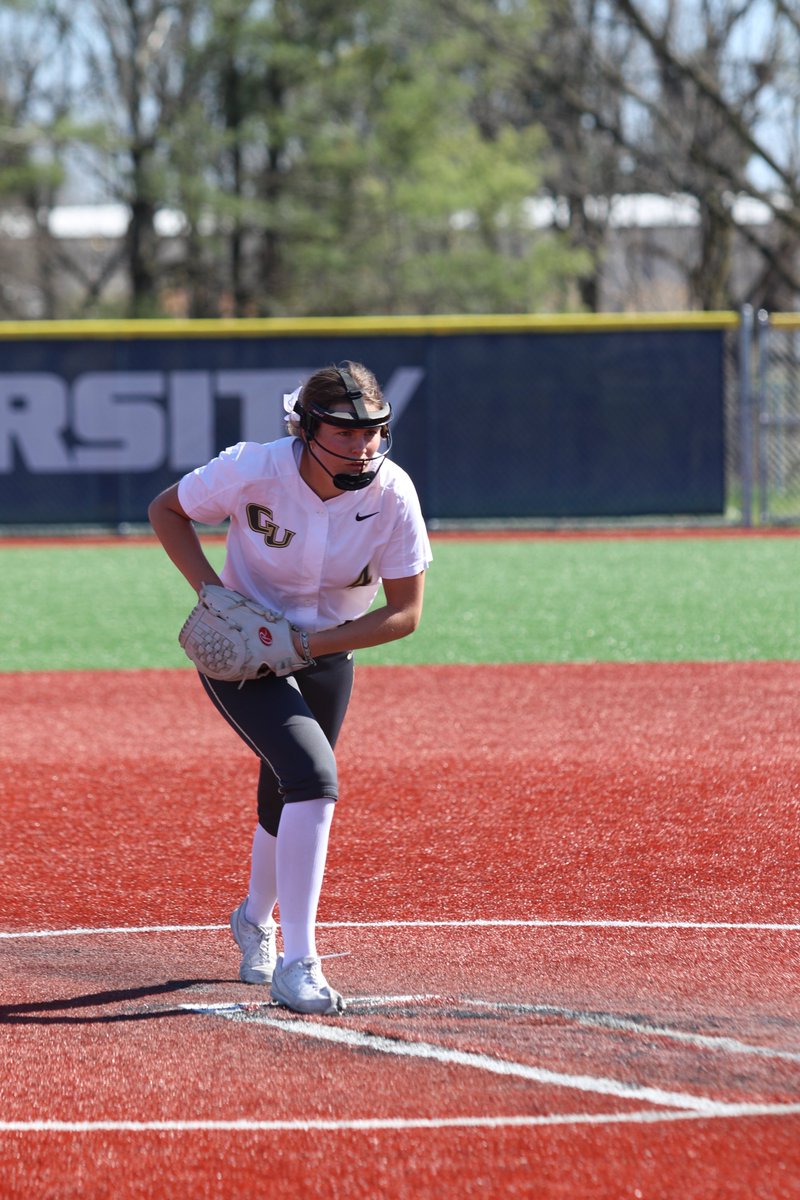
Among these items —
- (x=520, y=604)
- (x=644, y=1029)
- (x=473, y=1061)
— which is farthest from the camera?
(x=520, y=604)

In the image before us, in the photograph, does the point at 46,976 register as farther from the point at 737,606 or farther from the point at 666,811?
the point at 737,606

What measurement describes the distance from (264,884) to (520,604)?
28.5 feet

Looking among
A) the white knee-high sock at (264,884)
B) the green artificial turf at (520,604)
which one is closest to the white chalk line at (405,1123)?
the white knee-high sock at (264,884)

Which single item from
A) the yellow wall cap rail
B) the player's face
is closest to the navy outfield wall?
the yellow wall cap rail

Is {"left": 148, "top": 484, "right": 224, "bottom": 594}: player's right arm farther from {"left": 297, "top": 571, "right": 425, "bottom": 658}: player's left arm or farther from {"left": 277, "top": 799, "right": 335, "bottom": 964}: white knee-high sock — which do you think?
{"left": 277, "top": 799, "right": 335, "bottom": 964}: white knee-high sock

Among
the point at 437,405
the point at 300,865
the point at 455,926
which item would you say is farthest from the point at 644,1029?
the point at 437,405

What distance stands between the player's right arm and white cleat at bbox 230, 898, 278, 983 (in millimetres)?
981

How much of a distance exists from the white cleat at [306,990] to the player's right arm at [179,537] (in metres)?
1.11

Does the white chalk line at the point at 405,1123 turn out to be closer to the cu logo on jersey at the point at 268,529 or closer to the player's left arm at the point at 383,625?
the player's left arm at the point at 383,625

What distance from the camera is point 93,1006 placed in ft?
14.0

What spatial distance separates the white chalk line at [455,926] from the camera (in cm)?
496

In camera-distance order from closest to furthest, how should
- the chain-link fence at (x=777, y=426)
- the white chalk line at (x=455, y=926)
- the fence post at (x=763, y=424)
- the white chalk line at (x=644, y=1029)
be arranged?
the white chalk line at (x=644, y=1029) → the white chalk line at (x=455, y=926) → the fence post at (x=763, y=424) → the chain-link fence at (x=777, y=426)

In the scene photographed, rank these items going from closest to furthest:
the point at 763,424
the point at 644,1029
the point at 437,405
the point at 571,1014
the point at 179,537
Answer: the point at 644,1029, the point at 571,1014, the point at 179,537, the point at 763,424, the point at 437,405

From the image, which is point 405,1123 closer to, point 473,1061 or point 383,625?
point 473,1061
